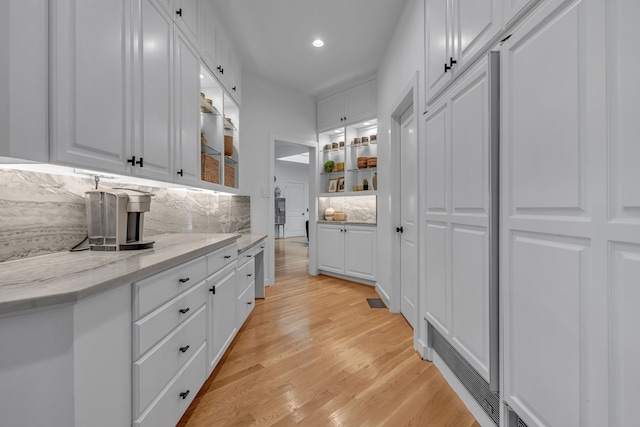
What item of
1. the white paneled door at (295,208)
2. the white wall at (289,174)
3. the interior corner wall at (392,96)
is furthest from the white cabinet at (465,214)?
the white paneled door at (295,208)

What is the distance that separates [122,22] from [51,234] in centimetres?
113

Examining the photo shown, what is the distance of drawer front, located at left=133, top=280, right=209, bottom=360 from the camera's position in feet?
3.43

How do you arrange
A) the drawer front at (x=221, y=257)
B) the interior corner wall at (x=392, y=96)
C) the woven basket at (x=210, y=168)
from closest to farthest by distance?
the drawer front at (x=221, y=257) → the interior corner wall at (x=392, y=96) → the woven basket at (x=210, y=168)

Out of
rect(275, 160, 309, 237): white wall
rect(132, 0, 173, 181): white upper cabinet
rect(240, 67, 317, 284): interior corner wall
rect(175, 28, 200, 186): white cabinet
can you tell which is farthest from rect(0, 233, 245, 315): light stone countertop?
rect(275, 160, 309, 237): white wall

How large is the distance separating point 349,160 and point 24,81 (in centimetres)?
364

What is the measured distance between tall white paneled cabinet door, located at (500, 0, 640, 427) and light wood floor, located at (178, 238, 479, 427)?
0.65 metres

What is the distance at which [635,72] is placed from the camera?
705 mm

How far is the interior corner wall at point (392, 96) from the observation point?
2223mm

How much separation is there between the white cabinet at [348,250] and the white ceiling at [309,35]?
2.24m

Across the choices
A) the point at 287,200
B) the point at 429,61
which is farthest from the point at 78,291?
the point at 287,200

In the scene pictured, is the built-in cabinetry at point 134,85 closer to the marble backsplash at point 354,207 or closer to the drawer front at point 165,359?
the drawer front at point 165,359

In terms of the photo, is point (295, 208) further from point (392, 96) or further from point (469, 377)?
point (469, 377)

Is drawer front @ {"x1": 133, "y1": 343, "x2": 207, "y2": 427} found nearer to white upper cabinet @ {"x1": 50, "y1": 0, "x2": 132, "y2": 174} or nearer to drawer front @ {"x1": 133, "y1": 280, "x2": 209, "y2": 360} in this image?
drawer front @ {"x1": 133, "y1": 280, "x2": 209, "y2": 360}

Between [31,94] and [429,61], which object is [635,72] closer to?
[429,61]
